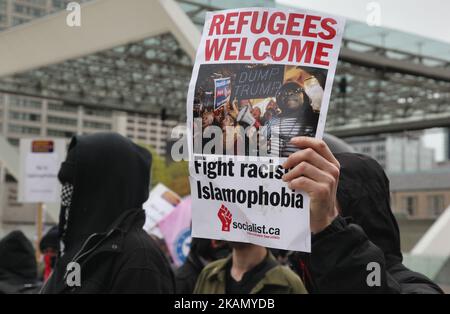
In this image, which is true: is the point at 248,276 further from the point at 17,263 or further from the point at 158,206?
the point at 158,206

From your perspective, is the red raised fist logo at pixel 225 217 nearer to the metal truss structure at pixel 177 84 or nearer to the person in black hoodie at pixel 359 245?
the person in black hoodie at pixel 359 245

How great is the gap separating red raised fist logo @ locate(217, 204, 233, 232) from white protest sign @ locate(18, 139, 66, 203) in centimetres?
598

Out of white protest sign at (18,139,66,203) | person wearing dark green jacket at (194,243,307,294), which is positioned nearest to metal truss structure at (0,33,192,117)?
white protest sign at (18,139,66,203)

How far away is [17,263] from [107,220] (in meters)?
1.59

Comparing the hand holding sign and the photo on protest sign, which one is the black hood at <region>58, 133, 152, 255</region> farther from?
the hand holding sign

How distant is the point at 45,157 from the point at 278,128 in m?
6.48

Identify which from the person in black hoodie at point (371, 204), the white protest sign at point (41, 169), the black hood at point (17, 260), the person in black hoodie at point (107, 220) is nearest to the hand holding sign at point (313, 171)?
the person in black hoodie at point (371, 204)

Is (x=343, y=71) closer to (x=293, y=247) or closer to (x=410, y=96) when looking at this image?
(x=410, y=96)

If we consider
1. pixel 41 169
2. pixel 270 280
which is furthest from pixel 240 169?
pixel 41 169

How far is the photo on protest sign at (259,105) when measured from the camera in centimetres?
160

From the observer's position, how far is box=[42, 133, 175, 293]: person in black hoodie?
235 centimetres

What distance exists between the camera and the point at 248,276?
346 centimetres
